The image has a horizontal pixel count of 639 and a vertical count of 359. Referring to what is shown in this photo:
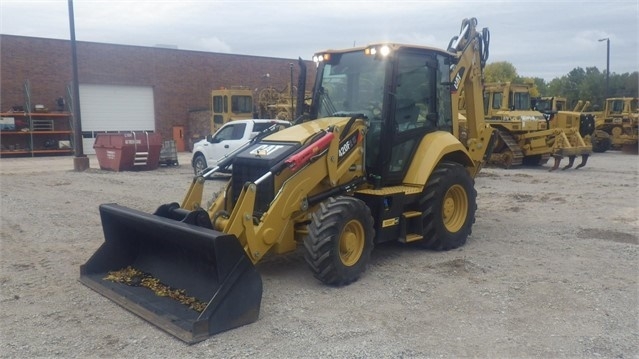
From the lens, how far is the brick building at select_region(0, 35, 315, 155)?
27.6m

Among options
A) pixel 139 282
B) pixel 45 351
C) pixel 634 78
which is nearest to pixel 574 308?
pixel 139 282

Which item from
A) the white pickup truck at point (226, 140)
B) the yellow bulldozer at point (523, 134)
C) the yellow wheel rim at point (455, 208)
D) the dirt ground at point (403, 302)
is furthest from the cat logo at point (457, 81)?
the yellow bulldozer at point (523, 134)

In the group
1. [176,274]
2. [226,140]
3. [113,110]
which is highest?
[113,110]

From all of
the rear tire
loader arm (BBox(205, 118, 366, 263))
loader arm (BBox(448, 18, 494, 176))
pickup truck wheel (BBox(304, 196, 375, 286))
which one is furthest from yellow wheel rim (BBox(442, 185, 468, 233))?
pickup truck wheel (BBox(304, 196, 375, 286))

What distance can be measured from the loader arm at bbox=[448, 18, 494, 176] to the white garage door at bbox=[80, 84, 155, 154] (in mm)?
24367

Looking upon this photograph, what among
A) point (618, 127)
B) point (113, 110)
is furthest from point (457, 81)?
point (113, 110)

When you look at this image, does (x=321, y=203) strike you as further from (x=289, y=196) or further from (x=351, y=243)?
(x=351, y=243)

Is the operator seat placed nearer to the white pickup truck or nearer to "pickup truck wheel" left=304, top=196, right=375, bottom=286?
"pickup truck wheel" left=304, top=196, right=375, bottom=286

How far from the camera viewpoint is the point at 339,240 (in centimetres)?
572

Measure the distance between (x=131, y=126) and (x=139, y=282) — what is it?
27.3m

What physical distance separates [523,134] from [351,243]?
47.5ft

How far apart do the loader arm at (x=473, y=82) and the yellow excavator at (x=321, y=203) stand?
0.06 m

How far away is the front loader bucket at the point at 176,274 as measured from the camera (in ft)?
15.4

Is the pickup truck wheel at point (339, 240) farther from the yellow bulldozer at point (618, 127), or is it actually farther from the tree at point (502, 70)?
the tree at point (502, 70)
